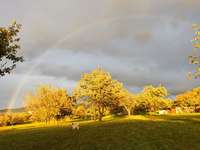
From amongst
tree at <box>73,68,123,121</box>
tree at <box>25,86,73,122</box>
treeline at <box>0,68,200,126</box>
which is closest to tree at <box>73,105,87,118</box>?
treeline at <box>0,68,200,126</box>

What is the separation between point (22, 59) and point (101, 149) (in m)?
12.6

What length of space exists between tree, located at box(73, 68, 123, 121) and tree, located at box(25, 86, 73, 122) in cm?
1822

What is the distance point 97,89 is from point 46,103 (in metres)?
27.9

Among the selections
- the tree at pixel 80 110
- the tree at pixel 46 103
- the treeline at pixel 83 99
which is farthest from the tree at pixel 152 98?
the tree at pixel 46 103

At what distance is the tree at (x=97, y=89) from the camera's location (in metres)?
101

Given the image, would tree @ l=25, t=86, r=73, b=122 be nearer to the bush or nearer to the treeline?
the treeline

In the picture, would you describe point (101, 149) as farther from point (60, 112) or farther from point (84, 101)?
point (60, 112)

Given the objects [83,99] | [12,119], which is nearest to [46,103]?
[83,99]

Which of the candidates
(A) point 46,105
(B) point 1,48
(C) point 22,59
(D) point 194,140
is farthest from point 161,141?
(A) point 46,105

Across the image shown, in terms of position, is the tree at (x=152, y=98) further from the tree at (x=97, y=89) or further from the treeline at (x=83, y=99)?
the tree at (x=97, y=89)

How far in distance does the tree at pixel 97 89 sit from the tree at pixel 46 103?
59.8 ft

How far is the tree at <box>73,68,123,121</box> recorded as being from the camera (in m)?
101

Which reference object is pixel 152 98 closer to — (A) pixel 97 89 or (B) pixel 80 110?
(B) pixel 80 110

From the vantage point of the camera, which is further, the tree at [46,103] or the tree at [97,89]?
the tree at [46,103]
